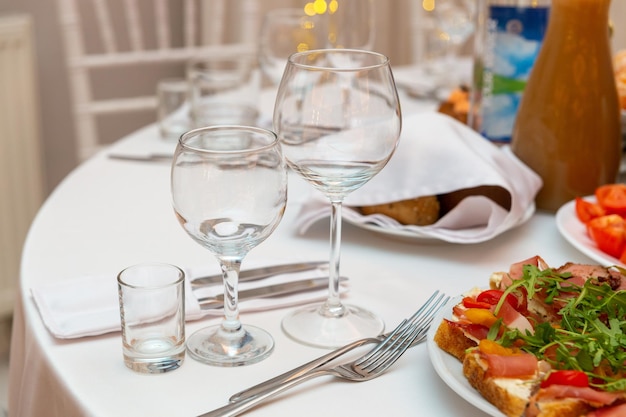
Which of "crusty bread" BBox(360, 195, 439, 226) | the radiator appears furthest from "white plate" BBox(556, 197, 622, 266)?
the radiator

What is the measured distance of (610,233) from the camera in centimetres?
97

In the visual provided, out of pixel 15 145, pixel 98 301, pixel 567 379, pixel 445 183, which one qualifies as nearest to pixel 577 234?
pixel 445 183

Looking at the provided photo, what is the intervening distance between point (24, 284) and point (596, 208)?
2.23ft

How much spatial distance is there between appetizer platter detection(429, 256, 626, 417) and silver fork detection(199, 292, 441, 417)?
1.7 inches

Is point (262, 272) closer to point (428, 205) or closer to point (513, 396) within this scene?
point (428, 205)

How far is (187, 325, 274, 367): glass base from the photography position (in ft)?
2.46

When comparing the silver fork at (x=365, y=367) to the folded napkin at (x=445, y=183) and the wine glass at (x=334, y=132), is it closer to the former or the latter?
the wine glass at (x=334, y=132)

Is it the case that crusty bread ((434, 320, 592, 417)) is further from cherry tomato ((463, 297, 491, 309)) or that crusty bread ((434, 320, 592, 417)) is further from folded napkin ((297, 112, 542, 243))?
folded napkin ((297, 112, 542, 243))

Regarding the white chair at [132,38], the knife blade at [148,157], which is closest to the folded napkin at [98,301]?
the knife blade at [148,157]

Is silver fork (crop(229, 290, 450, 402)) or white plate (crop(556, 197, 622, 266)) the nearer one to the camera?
silver fork (crop(229, 290, 450, 402))

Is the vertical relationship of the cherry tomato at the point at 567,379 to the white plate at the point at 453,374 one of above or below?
above

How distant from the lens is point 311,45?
1.50m

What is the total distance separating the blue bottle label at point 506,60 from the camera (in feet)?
4.15

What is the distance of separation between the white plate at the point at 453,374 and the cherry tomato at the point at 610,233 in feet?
0.99
